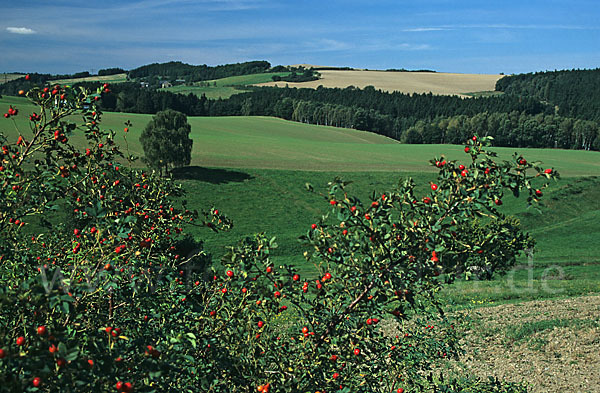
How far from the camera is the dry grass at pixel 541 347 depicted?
1209 centimetres

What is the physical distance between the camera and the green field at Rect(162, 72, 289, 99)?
448 feet

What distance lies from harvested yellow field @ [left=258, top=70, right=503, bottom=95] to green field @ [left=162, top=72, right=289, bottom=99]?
1084 cm

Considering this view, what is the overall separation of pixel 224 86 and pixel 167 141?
373 ft

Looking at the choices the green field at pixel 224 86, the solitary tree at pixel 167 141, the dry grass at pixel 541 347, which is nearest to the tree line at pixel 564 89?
the green field at pixel 224 86

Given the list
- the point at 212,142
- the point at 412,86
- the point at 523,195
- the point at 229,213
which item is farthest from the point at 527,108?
the point at 229,213

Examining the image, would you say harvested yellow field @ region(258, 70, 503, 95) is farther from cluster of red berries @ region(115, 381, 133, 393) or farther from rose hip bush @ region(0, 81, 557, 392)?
cluster of red berries @ region(115, 381, 133, 393)

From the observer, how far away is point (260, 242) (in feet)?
12.2

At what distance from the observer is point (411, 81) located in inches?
6073

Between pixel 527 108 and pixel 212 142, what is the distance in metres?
79.1

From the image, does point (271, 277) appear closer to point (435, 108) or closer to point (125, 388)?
point (125, 388)

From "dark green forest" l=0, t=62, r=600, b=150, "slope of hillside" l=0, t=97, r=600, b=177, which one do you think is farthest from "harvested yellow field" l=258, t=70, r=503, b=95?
"slope of hillside" l=0, t=97, r=600, b=177

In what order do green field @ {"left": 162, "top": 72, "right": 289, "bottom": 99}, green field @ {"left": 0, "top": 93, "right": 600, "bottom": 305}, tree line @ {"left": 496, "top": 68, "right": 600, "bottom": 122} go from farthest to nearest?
green field @ {"left": 162, "top": 72, "right": 289, "bottom": 99} → tree line @ {"left": 496, "top": 68, "right": 600, "bottom": 122} → green field @ {"left": 0, "top": 93, "right": 600, "bottom": 305}

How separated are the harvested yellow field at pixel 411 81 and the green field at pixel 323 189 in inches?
2569

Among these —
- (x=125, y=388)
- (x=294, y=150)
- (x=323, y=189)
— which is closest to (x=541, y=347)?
(x=125, y=388)
